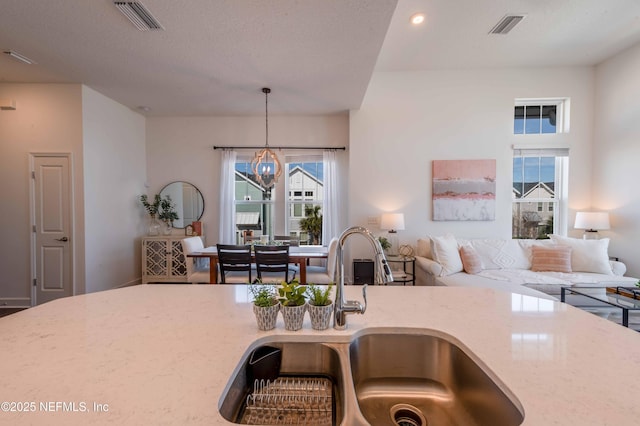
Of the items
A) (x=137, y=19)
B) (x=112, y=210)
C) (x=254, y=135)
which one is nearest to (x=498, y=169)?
(x=254, y=135)

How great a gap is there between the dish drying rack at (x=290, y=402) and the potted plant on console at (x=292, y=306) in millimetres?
169

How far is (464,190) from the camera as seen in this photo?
166 inches

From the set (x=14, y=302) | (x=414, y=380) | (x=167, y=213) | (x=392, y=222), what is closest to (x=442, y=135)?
(x=392, y=222)

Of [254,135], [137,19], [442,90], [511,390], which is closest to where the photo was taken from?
[511,390]

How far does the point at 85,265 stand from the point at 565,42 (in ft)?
22.1

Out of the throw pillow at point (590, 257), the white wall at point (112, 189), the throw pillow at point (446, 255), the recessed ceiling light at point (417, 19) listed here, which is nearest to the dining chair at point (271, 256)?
the throw pillow at point (446, 255)

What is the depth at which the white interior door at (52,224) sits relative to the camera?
3.49 m

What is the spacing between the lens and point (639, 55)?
3.53 m

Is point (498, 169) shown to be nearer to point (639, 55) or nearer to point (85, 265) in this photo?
point (639, 55)

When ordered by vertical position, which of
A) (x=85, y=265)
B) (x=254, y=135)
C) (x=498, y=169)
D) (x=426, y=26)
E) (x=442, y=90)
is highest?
(x=426, y=26)

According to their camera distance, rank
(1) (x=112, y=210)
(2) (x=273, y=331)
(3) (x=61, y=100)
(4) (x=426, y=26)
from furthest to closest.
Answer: (1) (x=112, y=210) → (3) (x=61, y=100) → (4) (x=426, y=26) → (2) (x=273, y=331)

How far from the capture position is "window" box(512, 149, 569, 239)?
4309mm

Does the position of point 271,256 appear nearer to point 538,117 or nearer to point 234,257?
point 234,257

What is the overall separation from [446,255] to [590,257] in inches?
69.1
